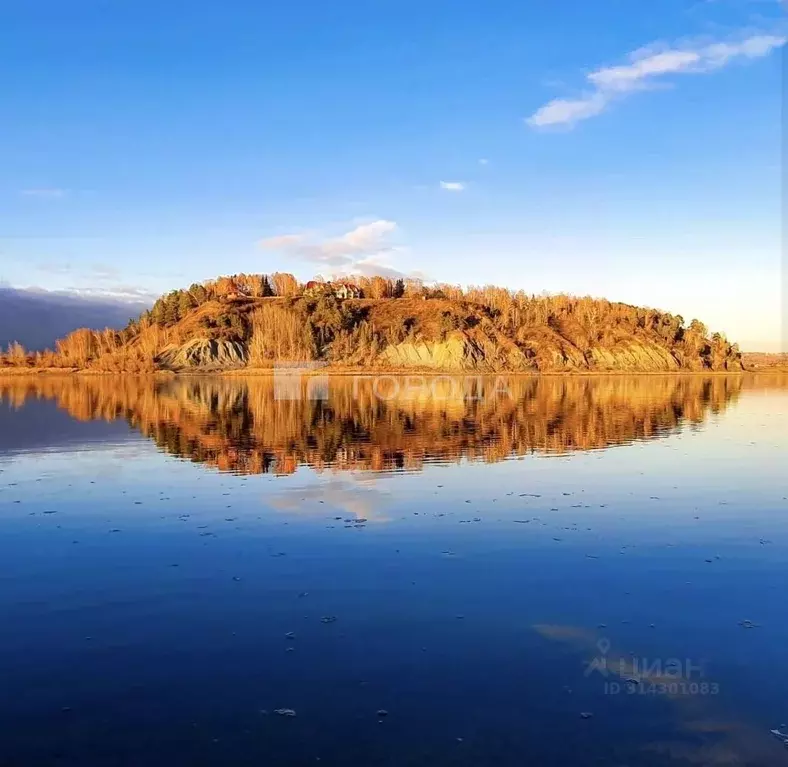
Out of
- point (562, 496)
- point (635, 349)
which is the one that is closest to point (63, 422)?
point (562, 496)

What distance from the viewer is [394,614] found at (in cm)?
1113

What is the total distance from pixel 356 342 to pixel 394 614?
542 ft

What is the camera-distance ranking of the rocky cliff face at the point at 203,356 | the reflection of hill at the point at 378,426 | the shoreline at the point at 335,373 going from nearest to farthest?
the reflection of hill at the point at 378,426
the shoreline at the point at 335,373
the rocky cliff face at the point at 203,356

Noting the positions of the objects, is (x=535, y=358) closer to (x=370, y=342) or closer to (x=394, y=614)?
(x=370, y=342)

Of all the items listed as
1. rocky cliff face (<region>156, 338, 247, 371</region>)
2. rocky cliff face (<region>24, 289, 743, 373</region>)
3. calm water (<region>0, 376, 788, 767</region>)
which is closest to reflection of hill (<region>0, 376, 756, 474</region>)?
calm water (<region>0, 376, 788, 767</region>)

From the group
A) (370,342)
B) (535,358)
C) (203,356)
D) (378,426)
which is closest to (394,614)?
(378,426)

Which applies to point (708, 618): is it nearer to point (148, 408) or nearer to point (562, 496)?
point (562, 496)

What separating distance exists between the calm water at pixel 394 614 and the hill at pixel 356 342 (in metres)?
141

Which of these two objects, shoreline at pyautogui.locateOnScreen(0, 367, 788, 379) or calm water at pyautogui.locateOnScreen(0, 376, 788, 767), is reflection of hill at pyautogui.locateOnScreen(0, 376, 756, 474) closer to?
calm water at pyautogui.locateOnScreen(0, 376, 788, 767)

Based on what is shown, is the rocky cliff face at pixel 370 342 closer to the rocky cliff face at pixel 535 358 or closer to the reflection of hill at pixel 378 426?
the rocky cliff face at pixel 535 358

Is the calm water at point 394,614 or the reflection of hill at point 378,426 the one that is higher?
the reflection of hill at point 378,426

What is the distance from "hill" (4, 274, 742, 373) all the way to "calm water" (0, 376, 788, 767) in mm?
140719

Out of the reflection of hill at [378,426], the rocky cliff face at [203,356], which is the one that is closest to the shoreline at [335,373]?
the rocky cliff face at [203,356]

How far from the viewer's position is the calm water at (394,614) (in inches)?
300
